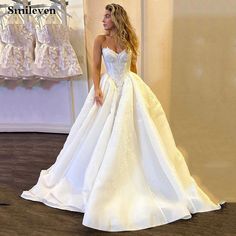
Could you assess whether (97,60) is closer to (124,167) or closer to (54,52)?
(124,167)

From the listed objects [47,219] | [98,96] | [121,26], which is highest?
[121,26]

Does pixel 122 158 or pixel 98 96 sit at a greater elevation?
pixel 98 96

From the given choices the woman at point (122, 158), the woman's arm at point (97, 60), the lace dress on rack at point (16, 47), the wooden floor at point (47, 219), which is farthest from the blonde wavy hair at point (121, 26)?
the lace dress on rack at point (16, 47)

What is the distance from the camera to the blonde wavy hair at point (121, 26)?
1965 mm

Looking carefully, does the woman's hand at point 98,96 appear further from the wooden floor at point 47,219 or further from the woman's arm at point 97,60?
the wooden floor at point 47,219

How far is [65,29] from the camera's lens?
309cm

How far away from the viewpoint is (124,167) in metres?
1.96

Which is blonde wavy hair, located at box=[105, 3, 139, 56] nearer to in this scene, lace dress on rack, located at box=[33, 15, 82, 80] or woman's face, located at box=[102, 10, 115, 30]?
woman's face, located at box=[102, 10, 115, 30]

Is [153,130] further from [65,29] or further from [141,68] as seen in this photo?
[65,29]

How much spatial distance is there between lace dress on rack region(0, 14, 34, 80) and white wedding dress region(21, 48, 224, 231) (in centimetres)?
137

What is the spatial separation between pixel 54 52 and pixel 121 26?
1329mm

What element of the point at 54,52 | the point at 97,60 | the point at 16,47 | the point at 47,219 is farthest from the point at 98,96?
the point at 16,47

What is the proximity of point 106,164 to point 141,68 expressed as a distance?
157 centimetres

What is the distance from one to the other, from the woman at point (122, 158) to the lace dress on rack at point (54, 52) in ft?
3.79
